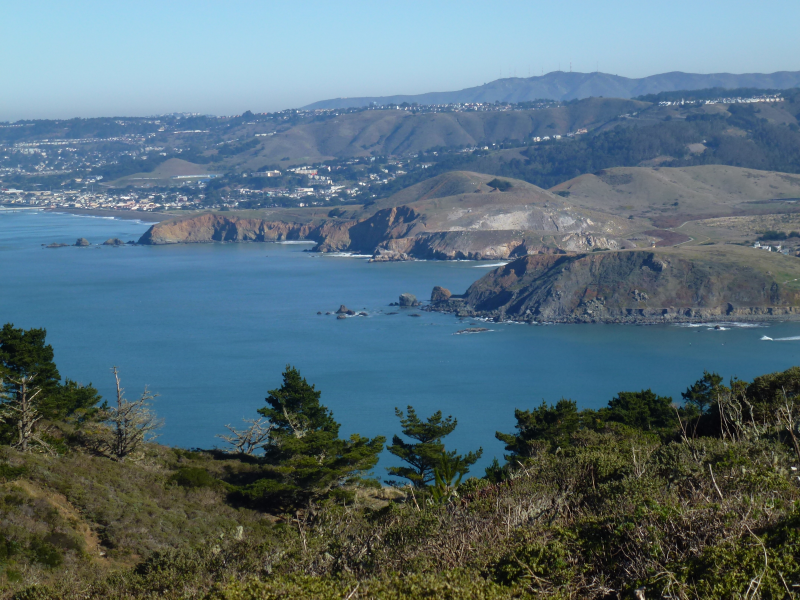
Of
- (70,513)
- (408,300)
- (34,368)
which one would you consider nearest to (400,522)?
(70,513)

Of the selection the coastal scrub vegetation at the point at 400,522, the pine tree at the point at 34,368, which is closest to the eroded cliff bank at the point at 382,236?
the pine tree at the point at 34,368

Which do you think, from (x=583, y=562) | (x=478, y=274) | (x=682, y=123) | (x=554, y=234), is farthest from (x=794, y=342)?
(x=682, y=123)

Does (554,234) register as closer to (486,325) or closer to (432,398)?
(486,325)

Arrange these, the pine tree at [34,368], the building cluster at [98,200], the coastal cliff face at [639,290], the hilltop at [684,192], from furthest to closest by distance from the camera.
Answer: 1. the building cluster at [98,200]
2. the hilltop at [684,192]
3. the coastal cliff face at [639,290]
4. the pine tree at [34,368]

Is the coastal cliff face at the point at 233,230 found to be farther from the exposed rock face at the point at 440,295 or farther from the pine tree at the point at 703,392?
the pine tree at the point at 703,392

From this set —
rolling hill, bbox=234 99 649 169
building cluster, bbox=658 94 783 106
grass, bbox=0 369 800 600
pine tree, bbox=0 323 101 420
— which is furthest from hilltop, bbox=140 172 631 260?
building cluster, bbox=658 94 783 106

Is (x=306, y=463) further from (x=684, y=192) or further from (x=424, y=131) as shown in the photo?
(x=424, y=131)

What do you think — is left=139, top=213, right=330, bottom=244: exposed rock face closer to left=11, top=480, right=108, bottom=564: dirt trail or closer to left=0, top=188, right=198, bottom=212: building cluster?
left=0, top=188, right=198, bottom=212: building cluster
